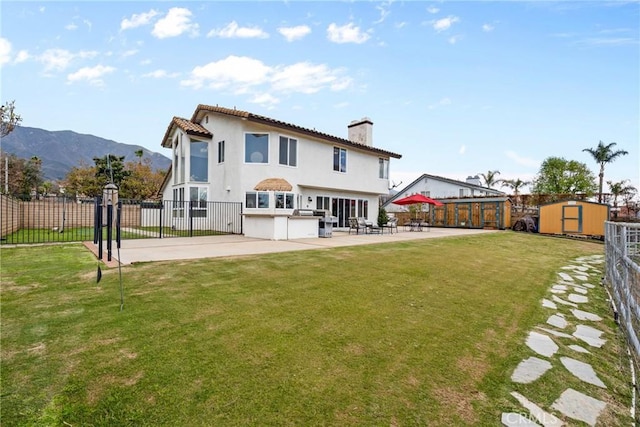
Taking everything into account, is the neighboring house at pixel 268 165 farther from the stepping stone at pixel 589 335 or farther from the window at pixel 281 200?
the stepping stone at pixel 589 335

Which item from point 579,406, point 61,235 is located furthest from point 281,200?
point 579,406

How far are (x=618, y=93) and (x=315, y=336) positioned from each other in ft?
62.4

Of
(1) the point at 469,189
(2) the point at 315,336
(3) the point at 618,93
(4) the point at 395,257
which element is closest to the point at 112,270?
(2) the point at 315,336

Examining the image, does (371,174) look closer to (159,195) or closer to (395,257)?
(395,257)

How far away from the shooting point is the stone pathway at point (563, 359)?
2.30m

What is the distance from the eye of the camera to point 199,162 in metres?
18.3

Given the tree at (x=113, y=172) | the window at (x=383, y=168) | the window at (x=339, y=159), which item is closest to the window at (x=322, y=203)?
the window at (x=339, y=159)

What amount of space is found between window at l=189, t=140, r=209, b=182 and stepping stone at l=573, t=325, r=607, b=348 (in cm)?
1791

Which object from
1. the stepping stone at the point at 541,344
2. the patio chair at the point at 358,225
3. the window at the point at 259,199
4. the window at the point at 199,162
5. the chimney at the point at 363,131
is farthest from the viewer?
the chimney at the point at 363,131

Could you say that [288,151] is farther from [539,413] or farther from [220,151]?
[539,413]

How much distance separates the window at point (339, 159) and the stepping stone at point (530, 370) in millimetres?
17202

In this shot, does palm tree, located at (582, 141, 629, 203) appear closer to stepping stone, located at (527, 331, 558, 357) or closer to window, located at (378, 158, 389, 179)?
window, located at (378, 158, 389, 179)

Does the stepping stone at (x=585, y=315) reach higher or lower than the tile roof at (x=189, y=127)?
lower

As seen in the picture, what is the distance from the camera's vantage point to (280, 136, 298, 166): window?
1688 centimetres
